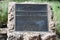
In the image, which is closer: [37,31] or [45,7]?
[37,31]

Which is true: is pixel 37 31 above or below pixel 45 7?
below

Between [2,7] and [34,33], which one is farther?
[2,7]

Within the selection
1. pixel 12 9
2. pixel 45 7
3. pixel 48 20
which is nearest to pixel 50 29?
pixel 48 20

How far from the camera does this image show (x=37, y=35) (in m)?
3.96

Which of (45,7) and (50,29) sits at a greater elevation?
(45,7)

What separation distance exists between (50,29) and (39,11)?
0.43 metres

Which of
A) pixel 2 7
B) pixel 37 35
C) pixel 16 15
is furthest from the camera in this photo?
pixel 2 7

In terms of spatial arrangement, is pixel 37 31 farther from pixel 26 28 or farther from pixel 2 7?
pixel 2 7

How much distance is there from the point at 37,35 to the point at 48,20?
1.32 ft

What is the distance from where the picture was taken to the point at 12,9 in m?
4.36

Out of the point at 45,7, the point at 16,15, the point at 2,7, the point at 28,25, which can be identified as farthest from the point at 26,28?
the point at 2,7

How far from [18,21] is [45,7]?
62 centimetres

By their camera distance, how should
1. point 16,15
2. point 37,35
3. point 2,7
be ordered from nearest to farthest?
point 37,35 < point 16,15 < point 2,7

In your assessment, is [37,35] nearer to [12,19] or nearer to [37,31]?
[37,31]
